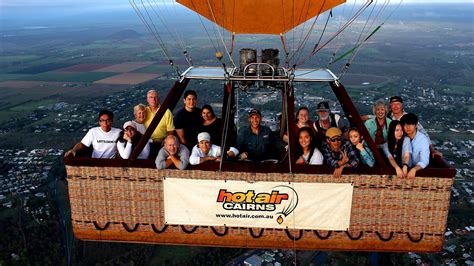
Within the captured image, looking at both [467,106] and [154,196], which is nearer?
[154,196]

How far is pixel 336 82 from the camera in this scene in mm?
3898

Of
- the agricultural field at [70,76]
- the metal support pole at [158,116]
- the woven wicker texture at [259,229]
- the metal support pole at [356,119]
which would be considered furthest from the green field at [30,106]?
the metal support pole at [356,119]

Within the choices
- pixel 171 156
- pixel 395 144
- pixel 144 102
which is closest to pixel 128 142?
pixel 171 156

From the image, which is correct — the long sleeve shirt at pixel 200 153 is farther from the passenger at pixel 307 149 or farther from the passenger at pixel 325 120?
the passenger at pixel 325 120

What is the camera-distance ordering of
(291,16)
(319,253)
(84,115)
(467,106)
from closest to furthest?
(291,16) < (319,253) < (84,115) < (467,106)

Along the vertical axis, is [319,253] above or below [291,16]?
below

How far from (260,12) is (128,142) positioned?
9.45 feet

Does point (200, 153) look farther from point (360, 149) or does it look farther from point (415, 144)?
point (415, 144)

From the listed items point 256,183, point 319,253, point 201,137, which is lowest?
point 319,253

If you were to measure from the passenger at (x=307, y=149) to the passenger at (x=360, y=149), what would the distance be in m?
0.36

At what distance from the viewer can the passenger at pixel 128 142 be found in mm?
4020

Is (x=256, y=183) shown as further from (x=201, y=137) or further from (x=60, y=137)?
(x=60, y=137)

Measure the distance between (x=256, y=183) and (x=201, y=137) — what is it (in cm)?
73

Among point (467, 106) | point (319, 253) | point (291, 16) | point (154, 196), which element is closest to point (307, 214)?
point (154, 196)
